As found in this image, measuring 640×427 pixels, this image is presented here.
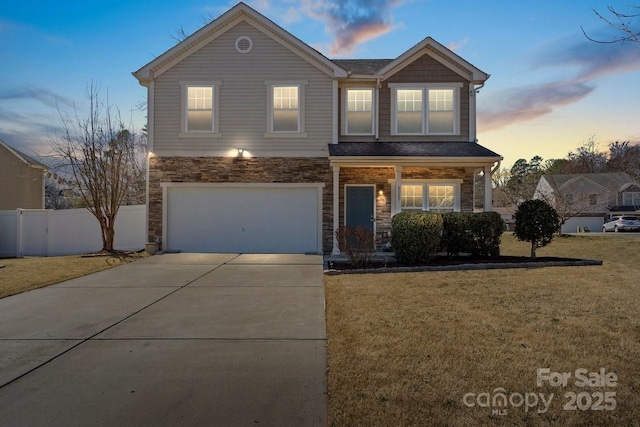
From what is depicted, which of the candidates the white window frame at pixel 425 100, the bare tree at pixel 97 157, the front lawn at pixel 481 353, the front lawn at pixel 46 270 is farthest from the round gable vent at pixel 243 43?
the front lawn at pixel 481 353

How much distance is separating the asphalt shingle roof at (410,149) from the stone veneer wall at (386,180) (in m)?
0.79

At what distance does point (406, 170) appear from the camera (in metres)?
13.3

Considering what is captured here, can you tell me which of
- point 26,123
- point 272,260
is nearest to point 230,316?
point 272,260

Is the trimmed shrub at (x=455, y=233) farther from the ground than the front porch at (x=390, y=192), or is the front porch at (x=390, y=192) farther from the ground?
the front porch at (x=390, y=192)

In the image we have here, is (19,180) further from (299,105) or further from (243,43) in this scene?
(299,105)

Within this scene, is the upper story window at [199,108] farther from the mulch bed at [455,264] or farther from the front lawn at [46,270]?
the mulch bed at [455,264]

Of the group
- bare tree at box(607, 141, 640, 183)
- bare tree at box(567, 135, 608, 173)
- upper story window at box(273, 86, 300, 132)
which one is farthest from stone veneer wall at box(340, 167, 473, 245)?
bare tree at box(567, 135, 608, 173)

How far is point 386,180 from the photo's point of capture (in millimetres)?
13242

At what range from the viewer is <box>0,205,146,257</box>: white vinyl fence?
14.0 m

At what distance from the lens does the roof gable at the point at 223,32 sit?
12.8 metres

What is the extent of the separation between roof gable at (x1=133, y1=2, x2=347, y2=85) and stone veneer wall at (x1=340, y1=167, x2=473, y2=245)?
343 cm

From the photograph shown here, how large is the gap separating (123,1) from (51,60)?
17.5 feet

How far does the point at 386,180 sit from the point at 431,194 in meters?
1.72

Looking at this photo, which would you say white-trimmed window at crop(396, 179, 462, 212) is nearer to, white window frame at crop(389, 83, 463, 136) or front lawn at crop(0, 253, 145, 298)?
white window frame at crop(389, 83, 463, 136)
